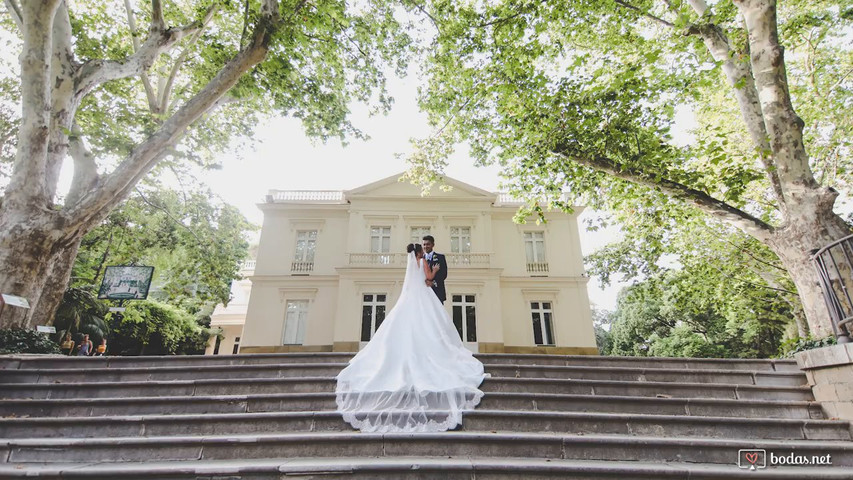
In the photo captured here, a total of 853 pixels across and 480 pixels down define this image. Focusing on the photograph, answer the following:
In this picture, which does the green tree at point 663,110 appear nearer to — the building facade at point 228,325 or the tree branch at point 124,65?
the tree branch at point 124,65

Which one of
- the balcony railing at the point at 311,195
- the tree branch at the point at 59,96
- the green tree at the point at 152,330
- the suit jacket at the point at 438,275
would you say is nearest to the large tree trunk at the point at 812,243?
the suit jacket at the point at 438,275

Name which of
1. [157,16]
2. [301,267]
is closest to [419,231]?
[301,267]

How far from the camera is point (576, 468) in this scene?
9.84 feet

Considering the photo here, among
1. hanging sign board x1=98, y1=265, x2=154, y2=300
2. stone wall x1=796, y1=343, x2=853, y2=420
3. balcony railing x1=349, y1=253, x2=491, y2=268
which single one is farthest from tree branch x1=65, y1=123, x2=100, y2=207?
stone wall x1=796, y1=343, x2=853, y2=420

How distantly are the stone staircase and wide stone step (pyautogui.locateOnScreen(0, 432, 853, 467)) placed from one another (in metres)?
0.01

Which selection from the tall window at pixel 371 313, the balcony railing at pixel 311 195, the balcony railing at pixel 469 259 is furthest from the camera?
the balcony railing at pixel 311 195

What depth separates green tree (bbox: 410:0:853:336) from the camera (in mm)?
6102

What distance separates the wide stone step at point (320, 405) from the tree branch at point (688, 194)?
3.44 metres

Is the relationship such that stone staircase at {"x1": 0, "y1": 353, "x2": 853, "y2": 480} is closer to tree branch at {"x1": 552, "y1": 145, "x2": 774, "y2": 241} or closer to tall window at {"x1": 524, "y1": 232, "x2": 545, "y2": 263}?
tree branch at {"x1": 552, "y1": 145, "x2": 774, "y2": 241}

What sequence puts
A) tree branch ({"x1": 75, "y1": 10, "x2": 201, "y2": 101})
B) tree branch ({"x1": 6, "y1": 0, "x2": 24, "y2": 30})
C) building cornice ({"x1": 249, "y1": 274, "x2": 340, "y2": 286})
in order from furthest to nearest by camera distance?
building cornice ({"x1": 249, "y1": 274, "x2": 340, "y2": 286}), tree branch ({"x1": 75, "y1": 10, "x2": 201, "y2": 101}), tree branch ({"x1": 6, "y1": 0, "x2": 24, "y2": 30})

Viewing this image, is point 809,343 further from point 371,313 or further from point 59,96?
point 371,313

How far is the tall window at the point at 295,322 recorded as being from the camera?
16766 mm

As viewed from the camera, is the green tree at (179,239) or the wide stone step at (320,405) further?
the green tree at (179,239)

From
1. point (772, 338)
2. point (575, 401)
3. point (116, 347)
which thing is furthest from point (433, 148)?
point (772, 338)
